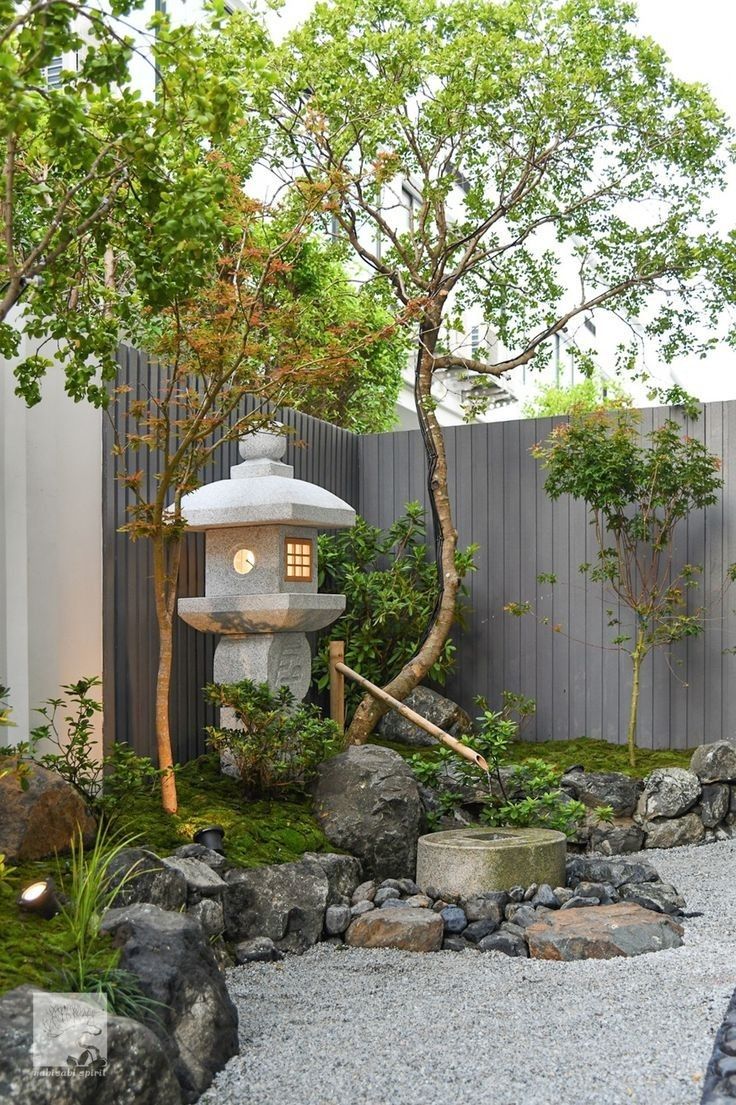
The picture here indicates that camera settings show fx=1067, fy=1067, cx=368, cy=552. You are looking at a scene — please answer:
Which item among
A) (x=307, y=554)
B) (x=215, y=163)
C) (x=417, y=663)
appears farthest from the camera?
(x=417, y=663)

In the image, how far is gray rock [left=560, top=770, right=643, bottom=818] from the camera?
684cm

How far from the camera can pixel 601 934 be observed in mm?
4410

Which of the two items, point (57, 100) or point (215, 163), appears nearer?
point (57, 100)

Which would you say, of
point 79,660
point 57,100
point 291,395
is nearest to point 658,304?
point 291,395

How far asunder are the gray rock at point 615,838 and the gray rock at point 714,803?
0.46 metres

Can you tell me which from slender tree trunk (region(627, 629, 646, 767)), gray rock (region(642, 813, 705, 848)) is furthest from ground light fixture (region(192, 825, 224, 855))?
slender tree trunk (region(627, 629, 646, 767))

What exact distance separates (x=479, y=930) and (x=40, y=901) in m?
2.02

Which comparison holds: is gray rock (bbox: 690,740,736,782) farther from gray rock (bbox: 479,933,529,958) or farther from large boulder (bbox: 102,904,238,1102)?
large boulder (bbox: 102,904,238,1102)

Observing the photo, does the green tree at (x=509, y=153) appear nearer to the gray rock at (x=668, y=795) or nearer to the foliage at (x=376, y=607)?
the foliage at (x=376, y=607)

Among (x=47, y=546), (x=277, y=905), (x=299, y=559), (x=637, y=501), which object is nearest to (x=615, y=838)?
(x=637, y=501)

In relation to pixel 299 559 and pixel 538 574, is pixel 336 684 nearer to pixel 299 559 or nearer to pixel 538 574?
pixel 299 559

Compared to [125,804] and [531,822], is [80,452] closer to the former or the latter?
[125,804]

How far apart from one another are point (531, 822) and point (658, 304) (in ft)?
14.7

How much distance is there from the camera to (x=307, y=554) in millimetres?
6195
